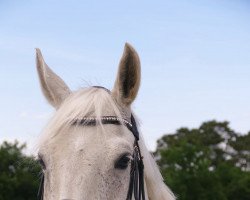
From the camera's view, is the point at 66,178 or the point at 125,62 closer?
the point at 66,178

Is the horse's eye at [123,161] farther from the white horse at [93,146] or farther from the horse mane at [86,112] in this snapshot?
the horse mane at [86,112]

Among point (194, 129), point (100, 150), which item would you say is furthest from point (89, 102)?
point (194, 129)

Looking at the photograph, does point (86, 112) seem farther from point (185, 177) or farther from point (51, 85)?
point (185, 177)

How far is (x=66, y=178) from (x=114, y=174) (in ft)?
0.99

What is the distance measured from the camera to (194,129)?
5934cm

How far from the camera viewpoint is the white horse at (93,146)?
2.66m

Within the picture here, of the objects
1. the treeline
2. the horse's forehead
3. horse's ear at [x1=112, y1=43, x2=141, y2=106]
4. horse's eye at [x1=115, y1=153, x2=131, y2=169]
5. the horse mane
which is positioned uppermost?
the treeline

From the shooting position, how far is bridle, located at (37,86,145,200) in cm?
295

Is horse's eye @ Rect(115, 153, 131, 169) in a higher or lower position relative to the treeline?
lower

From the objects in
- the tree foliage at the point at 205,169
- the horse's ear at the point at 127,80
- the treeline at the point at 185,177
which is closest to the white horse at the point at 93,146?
the horse's ear at the point at 127,80

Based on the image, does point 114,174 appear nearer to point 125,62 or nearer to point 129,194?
point 129,194

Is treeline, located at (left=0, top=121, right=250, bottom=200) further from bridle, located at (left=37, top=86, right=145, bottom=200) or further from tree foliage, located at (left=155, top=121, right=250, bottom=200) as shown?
bridle, located at (left=37, top=86, right=145, bottom=200)

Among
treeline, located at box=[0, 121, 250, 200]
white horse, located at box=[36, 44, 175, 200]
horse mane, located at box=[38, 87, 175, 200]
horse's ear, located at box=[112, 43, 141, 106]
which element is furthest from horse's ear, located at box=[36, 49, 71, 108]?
treeline, located at box=[0, 121, 250, 200]

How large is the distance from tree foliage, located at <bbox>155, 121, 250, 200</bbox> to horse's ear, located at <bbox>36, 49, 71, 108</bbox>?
29.8 metres
